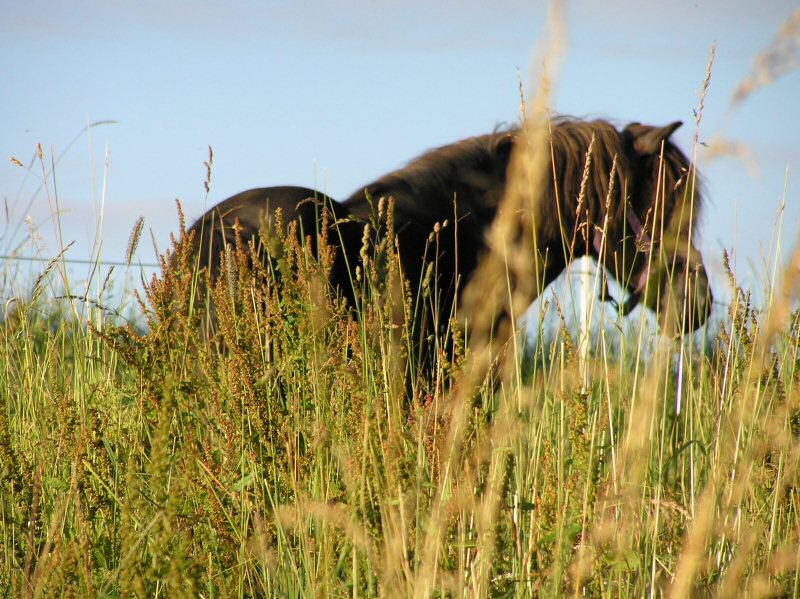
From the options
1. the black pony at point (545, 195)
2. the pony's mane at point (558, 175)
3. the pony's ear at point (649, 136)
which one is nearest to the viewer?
the black pony at point (545, 195)

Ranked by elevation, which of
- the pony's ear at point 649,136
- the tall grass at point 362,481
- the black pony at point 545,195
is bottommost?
the tall grass at point 362,481

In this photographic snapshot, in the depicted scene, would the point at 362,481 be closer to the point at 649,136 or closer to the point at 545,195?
the point at 545,195

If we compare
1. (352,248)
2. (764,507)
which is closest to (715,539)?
(764,507)

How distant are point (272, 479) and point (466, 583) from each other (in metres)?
0.48

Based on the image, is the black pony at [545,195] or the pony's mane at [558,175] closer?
the black pony at [545,195]

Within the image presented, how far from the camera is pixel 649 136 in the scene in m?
4.57

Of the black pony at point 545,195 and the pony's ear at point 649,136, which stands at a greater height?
the pony's ear at point 649,136

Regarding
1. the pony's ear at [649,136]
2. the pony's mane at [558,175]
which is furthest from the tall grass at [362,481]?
the pony's ear at [649,136]

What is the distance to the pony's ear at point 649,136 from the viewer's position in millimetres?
4535

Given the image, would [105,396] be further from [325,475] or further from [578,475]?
[578,475]

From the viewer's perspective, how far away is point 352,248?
3832 millimetres

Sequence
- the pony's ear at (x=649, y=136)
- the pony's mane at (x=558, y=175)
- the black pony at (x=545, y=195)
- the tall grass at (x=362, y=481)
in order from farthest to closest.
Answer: the pony's ear at (x=649, y=136) < the pony's mane at (x=558, y=175) < the black pony at (x=545, y=195) < the tall grass at (x=362, y=481)

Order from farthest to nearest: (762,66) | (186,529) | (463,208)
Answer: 1. (463,208)
2. (186,529)
3. (762,66)

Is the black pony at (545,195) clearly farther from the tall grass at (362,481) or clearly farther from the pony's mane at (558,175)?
the tall grass at (362,481)
